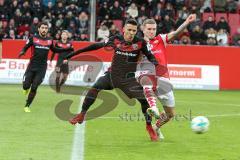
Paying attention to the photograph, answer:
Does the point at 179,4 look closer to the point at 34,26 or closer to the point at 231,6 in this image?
the point at 231,6

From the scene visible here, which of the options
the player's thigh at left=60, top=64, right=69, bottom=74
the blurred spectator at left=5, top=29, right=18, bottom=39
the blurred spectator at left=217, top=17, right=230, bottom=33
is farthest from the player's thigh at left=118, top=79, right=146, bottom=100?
the blurred spectator at left=217, top=17, right=230, bottom=33

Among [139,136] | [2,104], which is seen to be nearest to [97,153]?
[139,136]

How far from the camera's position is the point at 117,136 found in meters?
11.9

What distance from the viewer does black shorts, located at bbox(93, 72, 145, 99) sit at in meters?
11.1

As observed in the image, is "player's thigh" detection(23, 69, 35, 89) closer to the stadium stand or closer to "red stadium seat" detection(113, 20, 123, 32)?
the stadium stand

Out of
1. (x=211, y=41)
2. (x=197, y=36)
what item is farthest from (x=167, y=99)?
(x=197, y=36)

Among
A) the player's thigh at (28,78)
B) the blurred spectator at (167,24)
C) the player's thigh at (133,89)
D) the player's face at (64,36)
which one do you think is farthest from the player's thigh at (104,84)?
the blurred spectator at (167,24)

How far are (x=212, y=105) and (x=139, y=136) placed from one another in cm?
805

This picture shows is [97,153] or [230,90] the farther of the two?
[230,90]

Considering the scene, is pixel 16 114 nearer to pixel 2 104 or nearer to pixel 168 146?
pixel 2 104

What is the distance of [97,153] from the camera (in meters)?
9.73

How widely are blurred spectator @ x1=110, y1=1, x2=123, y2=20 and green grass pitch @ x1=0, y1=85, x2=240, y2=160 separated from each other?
12220 mm

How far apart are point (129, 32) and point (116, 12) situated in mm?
19828

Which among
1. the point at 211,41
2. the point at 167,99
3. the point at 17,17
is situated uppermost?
the point at 17,17
